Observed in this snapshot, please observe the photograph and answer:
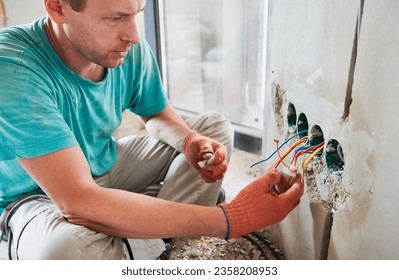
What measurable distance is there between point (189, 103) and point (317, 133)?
1.75m

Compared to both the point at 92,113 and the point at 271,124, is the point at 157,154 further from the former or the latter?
the point at 271,124

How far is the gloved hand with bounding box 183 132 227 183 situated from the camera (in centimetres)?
137

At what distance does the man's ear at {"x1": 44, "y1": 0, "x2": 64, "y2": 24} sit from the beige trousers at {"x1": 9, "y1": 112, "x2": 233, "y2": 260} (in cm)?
56

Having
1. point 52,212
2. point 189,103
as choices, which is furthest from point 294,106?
point 189,103

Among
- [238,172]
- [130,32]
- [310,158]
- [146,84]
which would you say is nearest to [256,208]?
[310,158]

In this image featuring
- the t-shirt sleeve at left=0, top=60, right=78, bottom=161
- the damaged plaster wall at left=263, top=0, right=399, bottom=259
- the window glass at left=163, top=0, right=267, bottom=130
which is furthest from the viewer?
the window glass at left=163, top=0, right=267, bottom=130

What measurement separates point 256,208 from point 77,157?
0.51 m

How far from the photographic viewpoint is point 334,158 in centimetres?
110

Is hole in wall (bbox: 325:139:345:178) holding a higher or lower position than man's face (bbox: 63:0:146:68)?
lower

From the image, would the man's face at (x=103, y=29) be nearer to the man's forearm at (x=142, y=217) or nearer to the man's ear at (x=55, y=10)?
the man's ear at (x=55, y=10)

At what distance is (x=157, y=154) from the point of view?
1.66 metres

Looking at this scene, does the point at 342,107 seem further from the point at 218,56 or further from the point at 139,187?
the point at 218,56

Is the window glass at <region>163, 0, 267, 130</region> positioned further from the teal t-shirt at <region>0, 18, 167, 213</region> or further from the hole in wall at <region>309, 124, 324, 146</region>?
the hole in wall at <region>309, 124, 324, 146</region>

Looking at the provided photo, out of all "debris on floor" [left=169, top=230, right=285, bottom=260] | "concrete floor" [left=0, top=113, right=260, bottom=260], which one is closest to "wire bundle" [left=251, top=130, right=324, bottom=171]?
"debris on floor" [left=169, top=230, right=285, bottom=260]
